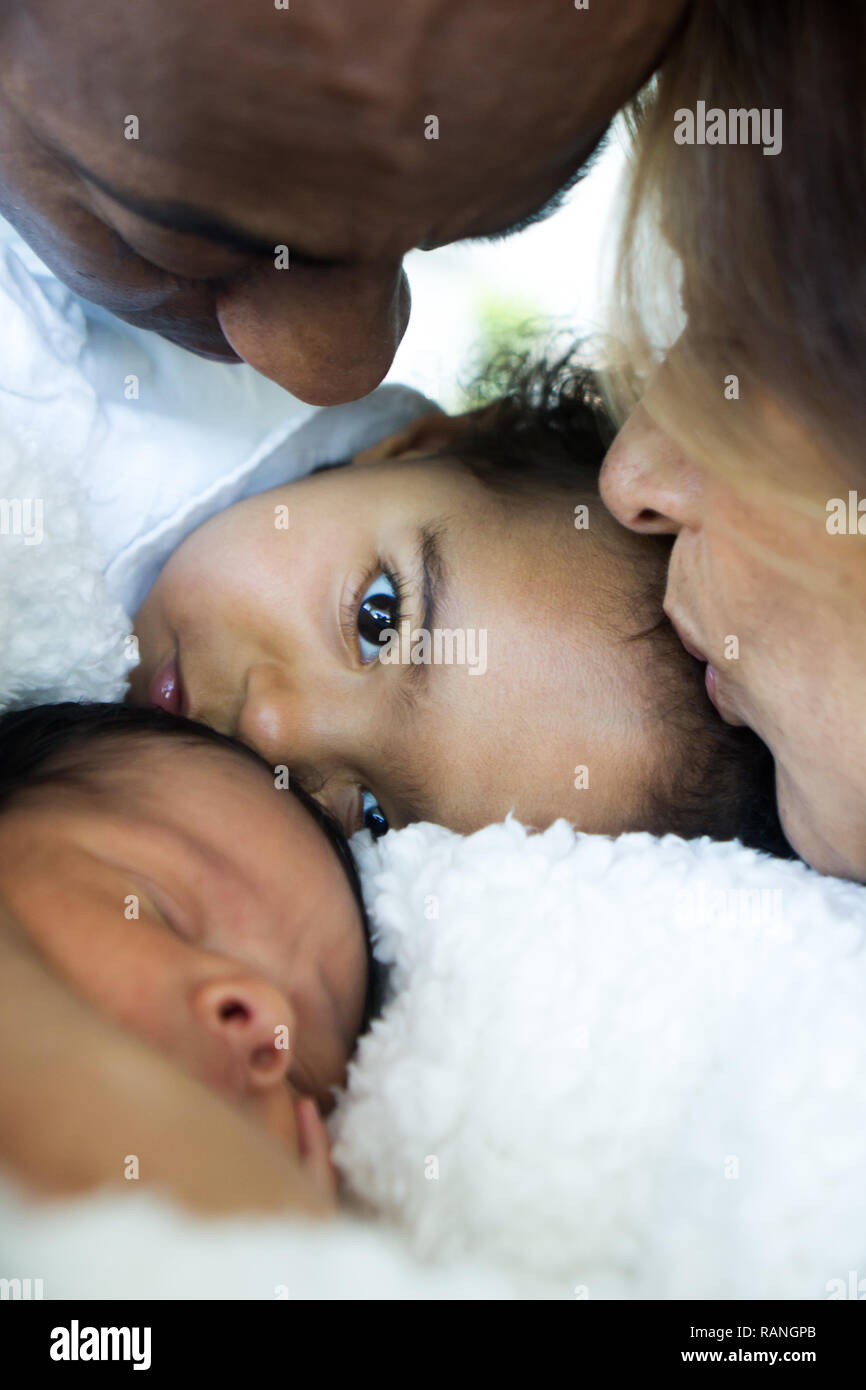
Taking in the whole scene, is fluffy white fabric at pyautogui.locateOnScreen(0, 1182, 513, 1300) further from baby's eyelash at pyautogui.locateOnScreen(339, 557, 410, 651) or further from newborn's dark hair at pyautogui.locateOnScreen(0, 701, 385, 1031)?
baby's eyelash at pyautogui.locateOnScreen(339, 557, 410, 651)

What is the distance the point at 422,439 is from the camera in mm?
1299

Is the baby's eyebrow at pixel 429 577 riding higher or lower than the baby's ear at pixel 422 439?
lower

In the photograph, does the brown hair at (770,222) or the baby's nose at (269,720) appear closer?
the brown hair at (770,222)

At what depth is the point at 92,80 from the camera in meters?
0.58

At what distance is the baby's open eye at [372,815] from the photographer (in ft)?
3.35

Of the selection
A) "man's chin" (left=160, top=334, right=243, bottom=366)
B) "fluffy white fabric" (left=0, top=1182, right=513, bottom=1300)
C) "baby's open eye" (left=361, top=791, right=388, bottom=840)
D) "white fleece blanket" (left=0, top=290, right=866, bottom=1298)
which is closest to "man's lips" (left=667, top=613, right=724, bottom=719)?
"white fleece blanket" (left=0, top=290, right=866, bottom=1298)

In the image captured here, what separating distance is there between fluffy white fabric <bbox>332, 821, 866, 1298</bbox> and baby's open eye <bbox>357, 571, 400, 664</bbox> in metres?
0.30

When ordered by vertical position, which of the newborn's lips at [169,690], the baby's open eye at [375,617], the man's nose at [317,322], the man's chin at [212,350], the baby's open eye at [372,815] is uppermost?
the man's chin at [212,350]

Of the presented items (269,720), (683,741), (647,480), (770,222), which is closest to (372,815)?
(269,720)

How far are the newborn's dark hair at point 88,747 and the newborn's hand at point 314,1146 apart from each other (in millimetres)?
143

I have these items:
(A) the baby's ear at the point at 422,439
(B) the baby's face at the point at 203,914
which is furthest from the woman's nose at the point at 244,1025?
(A) the baby's ear at the point at 422,439

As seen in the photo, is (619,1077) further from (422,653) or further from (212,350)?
(212,350)

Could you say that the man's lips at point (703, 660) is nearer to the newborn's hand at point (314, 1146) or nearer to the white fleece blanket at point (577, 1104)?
the white fleece blanket at point (577, 1104)
